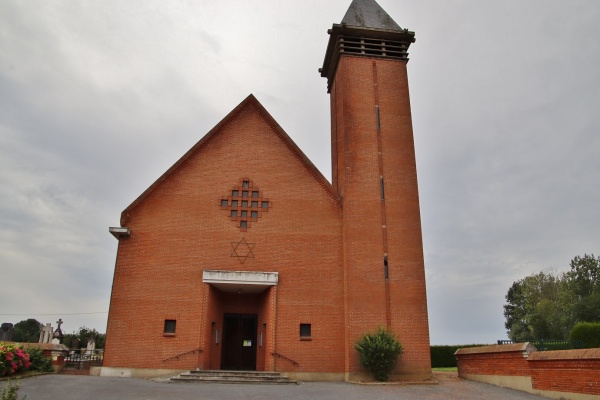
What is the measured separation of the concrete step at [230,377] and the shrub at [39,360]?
499 centimetres

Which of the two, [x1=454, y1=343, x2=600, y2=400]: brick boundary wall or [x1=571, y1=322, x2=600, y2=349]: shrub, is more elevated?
[x1=571, y1=322, x2=600, y2=349]: shrub

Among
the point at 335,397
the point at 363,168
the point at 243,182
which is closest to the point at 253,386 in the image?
the point at 335,397

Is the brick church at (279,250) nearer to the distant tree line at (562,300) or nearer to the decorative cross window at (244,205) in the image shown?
the decorative cross window at (244,205)

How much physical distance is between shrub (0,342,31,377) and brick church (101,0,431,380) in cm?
270

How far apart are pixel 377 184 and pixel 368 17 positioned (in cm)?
910

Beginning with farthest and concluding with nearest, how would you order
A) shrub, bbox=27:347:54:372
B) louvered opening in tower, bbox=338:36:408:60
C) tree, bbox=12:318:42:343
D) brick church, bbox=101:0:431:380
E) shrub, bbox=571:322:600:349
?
tree, bbox=12:318:42:343 < louvered opening in tower, bbox=338:36:408:60 < shrub, bbox=571:322:600:349 < brick church, bbox=101:0:431:380 < shrub, bbox=27:347:54:372

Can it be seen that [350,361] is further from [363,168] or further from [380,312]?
[363,168]

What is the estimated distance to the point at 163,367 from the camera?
16750mm

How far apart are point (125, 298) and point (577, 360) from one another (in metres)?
14.7

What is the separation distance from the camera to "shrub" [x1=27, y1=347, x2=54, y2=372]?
53.7 ft

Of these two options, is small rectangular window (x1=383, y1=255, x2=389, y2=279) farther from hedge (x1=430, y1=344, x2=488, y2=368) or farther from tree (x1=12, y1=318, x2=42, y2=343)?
tree (x1=12, y1=318, x2=42, y2=343)

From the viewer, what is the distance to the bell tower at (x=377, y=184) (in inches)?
688

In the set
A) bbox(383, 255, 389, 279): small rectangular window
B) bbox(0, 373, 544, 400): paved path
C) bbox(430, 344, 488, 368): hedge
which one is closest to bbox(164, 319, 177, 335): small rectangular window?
bbox(0, 373, 544, 400): paved path

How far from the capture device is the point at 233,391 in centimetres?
1271
